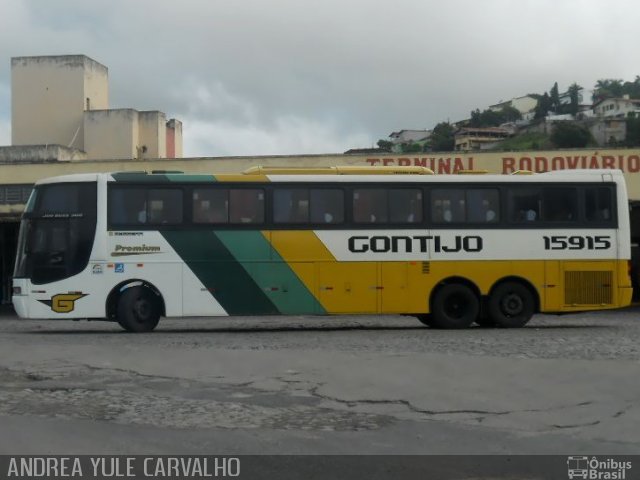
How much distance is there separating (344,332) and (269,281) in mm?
1861

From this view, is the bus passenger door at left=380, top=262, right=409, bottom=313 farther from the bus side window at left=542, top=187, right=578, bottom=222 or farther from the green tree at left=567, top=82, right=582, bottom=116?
the green tree at left=567, top=82, right=582, bottom=116

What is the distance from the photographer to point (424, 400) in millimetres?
9969

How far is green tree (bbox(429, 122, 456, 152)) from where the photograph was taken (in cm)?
10961

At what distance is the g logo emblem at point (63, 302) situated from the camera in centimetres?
1911

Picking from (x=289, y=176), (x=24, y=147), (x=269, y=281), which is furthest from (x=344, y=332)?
(x=24, y=147)

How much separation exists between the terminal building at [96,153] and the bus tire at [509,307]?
12801 millimetres

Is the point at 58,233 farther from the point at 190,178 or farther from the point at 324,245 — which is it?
the point at 324,245

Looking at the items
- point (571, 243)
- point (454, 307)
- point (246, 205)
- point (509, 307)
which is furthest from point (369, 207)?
point (571, 243)

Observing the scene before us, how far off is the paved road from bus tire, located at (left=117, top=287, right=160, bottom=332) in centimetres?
291

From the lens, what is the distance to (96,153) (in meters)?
45.1

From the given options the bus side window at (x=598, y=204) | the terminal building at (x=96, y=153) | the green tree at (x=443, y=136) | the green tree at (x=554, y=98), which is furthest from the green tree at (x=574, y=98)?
the bus side window at (x=598, y=204)

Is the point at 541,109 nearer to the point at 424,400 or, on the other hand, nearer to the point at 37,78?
the point at 37,78

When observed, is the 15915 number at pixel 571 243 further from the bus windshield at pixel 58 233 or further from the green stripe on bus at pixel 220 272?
the bus windshield at pixel 58 233

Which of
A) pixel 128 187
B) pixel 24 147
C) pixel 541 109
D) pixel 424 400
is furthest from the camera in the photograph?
pixel 541 109
